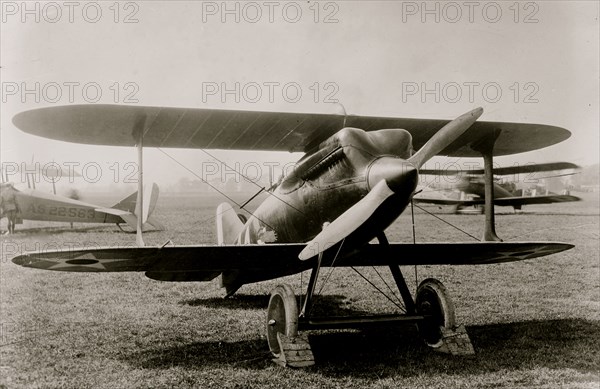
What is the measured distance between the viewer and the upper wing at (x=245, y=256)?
16.1 feet

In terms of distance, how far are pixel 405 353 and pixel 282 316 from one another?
144 centimetres

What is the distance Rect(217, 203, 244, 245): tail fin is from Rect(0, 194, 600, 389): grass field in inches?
41.1

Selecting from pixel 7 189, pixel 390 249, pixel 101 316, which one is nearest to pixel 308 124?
pixel 390 249

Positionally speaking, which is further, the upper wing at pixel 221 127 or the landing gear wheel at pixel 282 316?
the upper wing at pixel 221 127

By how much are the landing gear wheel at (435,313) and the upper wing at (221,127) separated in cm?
218

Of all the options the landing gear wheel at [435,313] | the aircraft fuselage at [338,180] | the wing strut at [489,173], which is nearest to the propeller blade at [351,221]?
the aircraft fuselage at [338,180]

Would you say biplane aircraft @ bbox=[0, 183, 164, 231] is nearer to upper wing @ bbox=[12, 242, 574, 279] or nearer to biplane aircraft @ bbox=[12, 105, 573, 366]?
biplane aircraft @ bbox=[12, 105, 573, 366]

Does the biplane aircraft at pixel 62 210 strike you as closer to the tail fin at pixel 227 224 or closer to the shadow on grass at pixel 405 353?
the tail fin at pixel 227 224

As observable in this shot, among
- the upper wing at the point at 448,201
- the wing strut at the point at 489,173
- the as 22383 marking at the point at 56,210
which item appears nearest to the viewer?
the wing strut at the point at 489,173

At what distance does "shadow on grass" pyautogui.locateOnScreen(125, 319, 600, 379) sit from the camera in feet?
16.5

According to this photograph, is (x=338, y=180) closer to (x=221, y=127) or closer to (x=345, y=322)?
(x=345, y=322)

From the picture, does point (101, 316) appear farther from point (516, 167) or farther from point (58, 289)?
point (516, 167)

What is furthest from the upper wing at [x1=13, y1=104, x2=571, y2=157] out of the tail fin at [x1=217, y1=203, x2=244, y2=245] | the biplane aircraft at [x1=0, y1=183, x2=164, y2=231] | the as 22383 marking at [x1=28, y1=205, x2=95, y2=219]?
the as 22383 marking at [x1=28, y1=205, x2=95, y2=219]

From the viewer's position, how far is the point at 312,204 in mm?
5695
